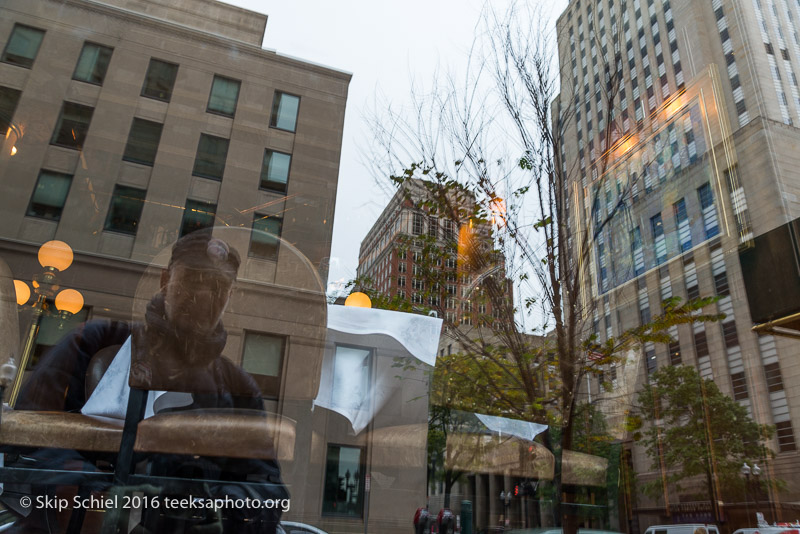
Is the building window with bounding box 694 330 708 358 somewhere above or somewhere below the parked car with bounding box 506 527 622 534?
above

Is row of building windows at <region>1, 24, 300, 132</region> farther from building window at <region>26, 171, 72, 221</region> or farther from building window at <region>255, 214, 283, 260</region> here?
building window at <region>255, 214, 283, 260</region>

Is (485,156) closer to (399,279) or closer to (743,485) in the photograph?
(399,279)

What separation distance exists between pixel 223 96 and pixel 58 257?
0.88 metres

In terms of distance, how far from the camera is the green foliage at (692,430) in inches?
98.3

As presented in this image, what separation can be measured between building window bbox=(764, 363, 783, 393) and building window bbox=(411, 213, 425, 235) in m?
2.11

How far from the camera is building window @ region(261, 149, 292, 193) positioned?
1.83 metres

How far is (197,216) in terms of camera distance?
169 centimetres

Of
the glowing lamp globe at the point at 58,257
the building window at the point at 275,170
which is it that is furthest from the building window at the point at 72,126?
the building window at the point at 275,170

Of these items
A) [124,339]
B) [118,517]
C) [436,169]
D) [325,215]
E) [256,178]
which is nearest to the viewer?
[118,517]

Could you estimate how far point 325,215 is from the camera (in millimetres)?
1959

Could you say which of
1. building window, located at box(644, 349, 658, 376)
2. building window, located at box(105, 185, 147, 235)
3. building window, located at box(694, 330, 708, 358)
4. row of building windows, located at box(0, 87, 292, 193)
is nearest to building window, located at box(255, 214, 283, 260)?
row of building windows, located at box(0, 87, 292, 193)

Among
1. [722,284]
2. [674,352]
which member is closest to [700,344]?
[674,352]

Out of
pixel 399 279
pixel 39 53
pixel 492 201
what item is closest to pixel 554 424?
pixel 399 279

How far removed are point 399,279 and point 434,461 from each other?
0.86 m
